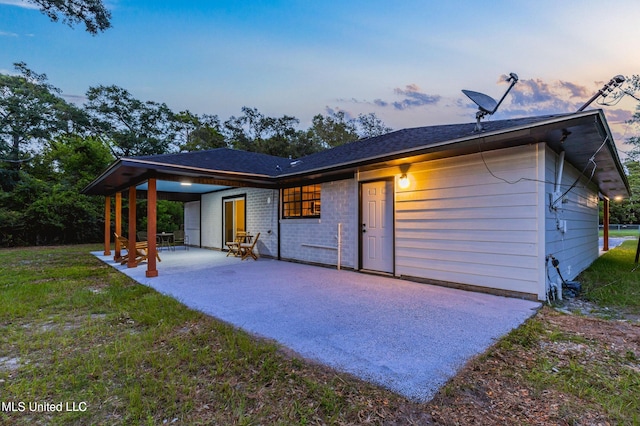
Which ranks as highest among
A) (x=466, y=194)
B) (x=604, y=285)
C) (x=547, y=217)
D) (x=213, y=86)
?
(x=213, y=86)

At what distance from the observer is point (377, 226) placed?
6242mm

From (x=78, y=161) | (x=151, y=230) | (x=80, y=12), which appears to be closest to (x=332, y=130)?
(x=78, y=161)

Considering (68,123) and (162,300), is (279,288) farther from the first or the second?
(68,123)

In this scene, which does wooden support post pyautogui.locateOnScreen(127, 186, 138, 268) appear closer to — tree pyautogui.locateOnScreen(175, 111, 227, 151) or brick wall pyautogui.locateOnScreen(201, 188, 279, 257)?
brick wall pyautogui.locateOnScreen(201, 188, 279, 257)

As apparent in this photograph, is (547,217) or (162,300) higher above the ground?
(547,217)

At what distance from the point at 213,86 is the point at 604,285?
12.6 meters

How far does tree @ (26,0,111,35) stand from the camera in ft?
17.7

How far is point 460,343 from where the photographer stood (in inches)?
107

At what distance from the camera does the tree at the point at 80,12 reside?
540cm

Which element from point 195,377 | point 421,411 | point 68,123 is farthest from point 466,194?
point 68,123

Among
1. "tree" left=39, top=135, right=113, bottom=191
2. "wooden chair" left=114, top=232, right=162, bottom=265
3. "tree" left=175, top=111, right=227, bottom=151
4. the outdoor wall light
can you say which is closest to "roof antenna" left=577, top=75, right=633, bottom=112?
the outdoor wall light

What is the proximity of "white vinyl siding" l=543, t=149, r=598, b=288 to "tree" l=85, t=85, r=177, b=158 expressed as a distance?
73.0 ft

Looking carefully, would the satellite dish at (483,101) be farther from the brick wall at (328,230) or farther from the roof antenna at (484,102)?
the brick wall at (328,230)

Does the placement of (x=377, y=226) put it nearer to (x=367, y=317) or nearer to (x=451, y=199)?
(x=451, y=199)
